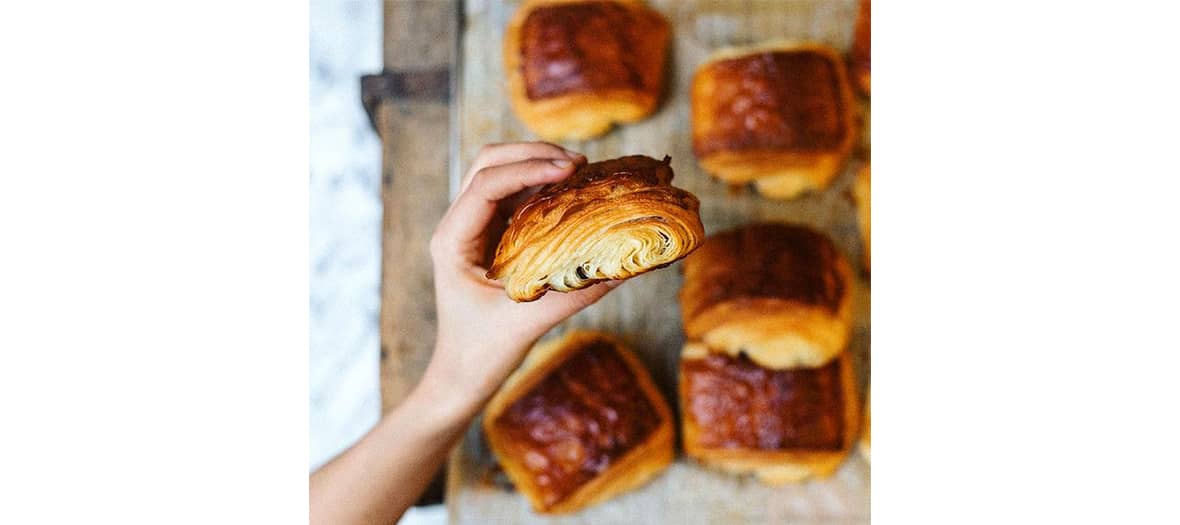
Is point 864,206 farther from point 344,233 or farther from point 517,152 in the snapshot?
point 344,233

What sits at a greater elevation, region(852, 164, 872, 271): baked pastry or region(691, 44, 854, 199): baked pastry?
region(691, 44, 854, 199): baked pastry

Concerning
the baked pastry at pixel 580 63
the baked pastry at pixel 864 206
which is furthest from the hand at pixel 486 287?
the baked pastry at pixel 864 206

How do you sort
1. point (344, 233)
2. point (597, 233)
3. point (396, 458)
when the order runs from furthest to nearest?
point (344, 233), point (396, 458), point (597, 233)

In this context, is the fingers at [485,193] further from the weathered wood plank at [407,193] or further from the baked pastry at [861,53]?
the baked pastry at [861,53]

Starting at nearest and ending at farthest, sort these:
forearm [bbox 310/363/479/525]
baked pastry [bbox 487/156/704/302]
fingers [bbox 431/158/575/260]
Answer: baked pastry [bbox 487/156/704/302]
fingers [bbox 431/158/575/260]
forearm [bbox 310/363/479/525]

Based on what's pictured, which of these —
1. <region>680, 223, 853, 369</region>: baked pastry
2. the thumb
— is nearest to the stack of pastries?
<region>680, 223, 853, 369</region>: baked pastry

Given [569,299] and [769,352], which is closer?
[569,299]

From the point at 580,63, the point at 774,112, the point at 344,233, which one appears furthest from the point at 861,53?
the point at 344,233

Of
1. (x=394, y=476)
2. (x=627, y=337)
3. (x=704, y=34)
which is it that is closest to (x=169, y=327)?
(x=394, y=476)

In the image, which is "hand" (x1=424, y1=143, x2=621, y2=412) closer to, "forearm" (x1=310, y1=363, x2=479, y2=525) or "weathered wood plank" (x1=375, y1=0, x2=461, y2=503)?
"forearm" (x1=310, y1=363, x2=479, y2=525)
